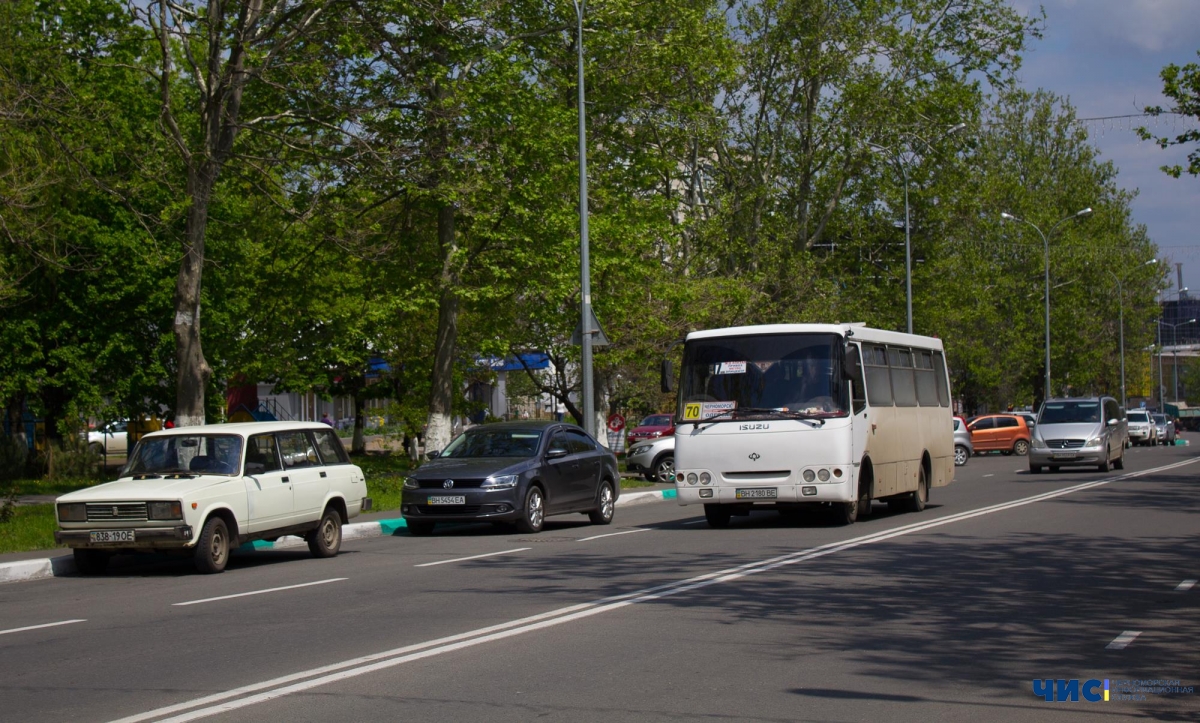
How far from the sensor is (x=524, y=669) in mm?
7934

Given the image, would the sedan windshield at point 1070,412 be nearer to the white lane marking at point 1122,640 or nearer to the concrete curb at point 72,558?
the concrete curb at point 72,558

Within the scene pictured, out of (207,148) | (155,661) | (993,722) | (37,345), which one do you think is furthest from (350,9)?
(993,722)

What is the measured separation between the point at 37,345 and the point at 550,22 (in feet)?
51.9

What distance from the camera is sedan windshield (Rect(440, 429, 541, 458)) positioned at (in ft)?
63.7

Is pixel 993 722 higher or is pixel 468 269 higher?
pixel 468 269

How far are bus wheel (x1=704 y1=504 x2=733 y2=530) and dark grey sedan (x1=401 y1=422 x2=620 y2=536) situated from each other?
2131mm

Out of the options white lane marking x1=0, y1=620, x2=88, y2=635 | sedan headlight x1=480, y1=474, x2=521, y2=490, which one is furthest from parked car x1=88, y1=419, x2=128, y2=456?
white lane marking x1=0, y1=620, x2=88, y2=635

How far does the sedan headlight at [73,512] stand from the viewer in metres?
13.9

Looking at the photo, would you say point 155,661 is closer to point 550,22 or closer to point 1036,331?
point 550,22

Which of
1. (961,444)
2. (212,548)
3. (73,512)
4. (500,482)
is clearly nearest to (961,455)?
(961,444)

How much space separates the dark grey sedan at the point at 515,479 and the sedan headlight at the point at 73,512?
17.9ft

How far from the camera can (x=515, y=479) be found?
18406mm

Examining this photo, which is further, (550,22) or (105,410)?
(105,410)

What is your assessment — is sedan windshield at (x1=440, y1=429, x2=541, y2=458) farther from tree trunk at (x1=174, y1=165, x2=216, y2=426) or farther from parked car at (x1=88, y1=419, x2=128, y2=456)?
parked car at (x1=88, y1=419, x2=128, y2=456)
